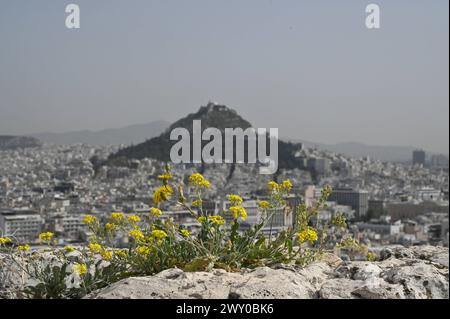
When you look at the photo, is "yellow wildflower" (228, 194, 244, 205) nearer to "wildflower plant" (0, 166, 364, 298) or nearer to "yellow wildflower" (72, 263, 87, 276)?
"wildflower plant" (0, 166, 364, 298)

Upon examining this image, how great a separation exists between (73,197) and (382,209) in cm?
2896

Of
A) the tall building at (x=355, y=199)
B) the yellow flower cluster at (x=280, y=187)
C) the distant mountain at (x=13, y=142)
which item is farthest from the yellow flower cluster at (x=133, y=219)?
the tall building at (x=355, y=199)

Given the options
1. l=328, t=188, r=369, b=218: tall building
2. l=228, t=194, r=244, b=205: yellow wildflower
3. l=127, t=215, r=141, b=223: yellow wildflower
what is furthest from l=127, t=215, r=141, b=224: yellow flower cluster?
l=328, t=188, r=369, b=218: tall building

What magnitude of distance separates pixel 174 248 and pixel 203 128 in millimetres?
62916

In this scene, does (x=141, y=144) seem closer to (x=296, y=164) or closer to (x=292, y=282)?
(x=296, y=164)

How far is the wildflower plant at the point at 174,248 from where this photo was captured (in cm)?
262

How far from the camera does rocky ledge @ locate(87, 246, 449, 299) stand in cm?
226

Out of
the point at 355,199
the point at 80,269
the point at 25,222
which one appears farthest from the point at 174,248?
the point at 355,199

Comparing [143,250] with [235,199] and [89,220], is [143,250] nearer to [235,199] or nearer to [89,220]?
[89,220]

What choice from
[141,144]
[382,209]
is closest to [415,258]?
[382,209]

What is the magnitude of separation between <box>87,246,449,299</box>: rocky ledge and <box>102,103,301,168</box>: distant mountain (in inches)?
2410

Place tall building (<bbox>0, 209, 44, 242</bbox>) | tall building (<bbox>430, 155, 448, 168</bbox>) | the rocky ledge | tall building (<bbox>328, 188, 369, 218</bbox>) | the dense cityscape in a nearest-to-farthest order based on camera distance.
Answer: the rocky ledge, tall building (<bbox>0, 209, 44, 242</bbox>), the dense cityscape, tall building (<bbox>328, 188, 369, 218</bbox>), tall building (<bbox>430, 155, 448, 168</bbox>)

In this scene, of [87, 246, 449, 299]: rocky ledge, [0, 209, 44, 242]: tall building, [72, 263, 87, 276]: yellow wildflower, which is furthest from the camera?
[0, 209, 44, 242]: tall building

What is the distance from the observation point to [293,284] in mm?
2396
